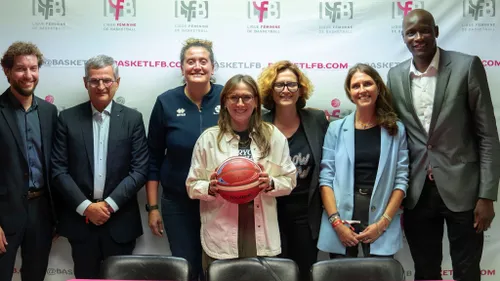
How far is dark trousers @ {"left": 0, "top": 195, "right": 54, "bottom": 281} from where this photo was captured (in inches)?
116

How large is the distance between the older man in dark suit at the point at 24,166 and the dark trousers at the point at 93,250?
23 centimetres

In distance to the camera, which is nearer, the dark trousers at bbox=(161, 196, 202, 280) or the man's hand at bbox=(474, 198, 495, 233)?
the man's hand at bbox=(474, 198, 495, 233)

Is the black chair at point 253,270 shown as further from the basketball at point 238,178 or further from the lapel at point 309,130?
the lapel at point 309,130

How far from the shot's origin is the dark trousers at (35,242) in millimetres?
2957

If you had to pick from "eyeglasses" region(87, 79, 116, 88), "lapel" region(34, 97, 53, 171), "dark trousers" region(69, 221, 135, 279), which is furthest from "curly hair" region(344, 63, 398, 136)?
"lapel" region(34, 97, 53, 171)

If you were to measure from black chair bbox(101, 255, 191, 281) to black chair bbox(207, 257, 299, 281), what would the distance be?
153mm

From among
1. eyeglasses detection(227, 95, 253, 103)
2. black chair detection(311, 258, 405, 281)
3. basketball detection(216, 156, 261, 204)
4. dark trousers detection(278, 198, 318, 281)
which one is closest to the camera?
black chair detection(311, 258, 405, 281)

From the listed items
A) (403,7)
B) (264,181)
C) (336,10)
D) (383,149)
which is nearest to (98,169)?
(264,181)

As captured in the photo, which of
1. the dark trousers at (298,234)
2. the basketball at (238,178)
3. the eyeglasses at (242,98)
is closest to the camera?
the basketball at (238,178)

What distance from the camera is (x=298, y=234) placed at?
9.57 feet

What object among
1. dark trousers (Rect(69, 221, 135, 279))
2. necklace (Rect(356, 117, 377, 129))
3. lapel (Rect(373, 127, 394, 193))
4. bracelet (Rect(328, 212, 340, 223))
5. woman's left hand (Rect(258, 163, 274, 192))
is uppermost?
necklace (Rect(356, 117, 377, 129))

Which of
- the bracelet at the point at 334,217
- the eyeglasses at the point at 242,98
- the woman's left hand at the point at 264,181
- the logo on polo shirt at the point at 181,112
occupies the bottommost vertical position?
the bracelet at the point at 334,217

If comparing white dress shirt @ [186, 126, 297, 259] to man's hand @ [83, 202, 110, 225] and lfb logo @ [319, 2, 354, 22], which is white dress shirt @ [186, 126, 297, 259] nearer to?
man's hand @ [83, 202, 110, 225]

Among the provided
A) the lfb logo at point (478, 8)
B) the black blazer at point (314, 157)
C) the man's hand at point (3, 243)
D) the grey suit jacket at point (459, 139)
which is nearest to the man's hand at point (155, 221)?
the man's hand at point (3, 243)
